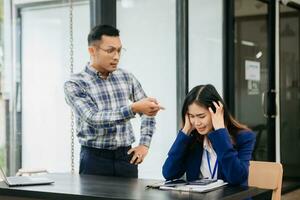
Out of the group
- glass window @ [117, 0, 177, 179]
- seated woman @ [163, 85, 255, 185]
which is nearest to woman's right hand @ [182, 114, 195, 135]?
seated woman @ [163, 85, 255, 185]

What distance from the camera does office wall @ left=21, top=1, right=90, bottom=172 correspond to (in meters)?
3.43

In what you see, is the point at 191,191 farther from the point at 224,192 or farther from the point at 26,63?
the point at 26,63

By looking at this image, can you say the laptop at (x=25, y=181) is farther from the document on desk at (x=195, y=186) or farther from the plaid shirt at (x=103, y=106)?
Answer: the document on desk at (x=195, y=186)

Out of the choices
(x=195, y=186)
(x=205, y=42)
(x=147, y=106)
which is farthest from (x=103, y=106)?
(x=205, y=42)

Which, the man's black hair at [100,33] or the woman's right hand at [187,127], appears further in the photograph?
the man's black hair at [100,33]

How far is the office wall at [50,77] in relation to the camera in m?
3.43

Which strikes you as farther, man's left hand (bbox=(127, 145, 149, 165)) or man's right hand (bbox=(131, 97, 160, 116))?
man's left hand (bbox=(127, 145, 149, 165))

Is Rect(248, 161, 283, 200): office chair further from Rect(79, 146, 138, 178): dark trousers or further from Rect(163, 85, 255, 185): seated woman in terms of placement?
Rect(79, 146, 138, 178): dark trousers

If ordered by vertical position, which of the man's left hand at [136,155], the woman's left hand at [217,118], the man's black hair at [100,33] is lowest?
the man's left hand at [136,155]

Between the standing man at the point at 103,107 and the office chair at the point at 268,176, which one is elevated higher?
the standing man at the point at 103,107

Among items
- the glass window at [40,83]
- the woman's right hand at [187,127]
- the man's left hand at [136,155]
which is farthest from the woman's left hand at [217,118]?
the glass window at [40,83]

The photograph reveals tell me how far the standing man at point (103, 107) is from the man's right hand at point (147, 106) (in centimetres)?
20

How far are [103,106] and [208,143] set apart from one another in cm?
62

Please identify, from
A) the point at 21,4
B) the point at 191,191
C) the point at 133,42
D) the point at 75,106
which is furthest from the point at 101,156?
the point at 133,42
